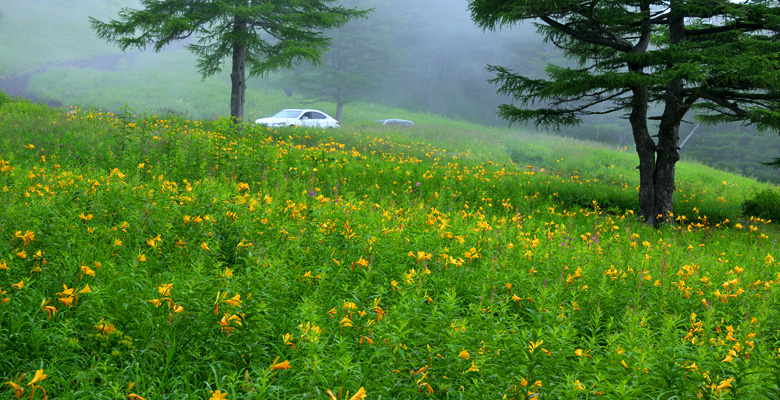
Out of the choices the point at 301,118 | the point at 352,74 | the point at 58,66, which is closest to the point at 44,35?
the point at 58,66

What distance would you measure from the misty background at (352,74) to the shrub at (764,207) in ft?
73.6

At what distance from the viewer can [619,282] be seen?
380cm

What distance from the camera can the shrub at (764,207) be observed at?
10547 mm

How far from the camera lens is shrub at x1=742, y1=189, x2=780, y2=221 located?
34.6ft

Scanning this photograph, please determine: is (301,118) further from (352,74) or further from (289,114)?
(352,74)

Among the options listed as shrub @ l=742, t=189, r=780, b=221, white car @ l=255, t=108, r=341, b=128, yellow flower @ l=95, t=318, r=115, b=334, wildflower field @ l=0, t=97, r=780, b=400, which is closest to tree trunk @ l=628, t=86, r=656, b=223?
wildflower field @ l=0, t=97, r=780, b=400

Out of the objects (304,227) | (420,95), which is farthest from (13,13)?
(304,227)

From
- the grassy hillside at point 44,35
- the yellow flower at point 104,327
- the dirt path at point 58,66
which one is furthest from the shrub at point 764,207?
the grassy hillside at point 44,35

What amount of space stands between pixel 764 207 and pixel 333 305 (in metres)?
12.0

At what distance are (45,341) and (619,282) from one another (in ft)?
13.4

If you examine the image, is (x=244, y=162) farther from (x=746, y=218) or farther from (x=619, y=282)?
(x=746, y=218)

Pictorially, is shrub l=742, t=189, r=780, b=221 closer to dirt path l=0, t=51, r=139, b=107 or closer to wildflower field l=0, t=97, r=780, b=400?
wildflower field l=0, t=97, r=780, b=400

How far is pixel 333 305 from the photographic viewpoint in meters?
3.07

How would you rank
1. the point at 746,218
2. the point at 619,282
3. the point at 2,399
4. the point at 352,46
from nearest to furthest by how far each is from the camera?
1. the point at 2,399
2. the point at 619,282
3. the point at 746,218
4. the point at 352,46
